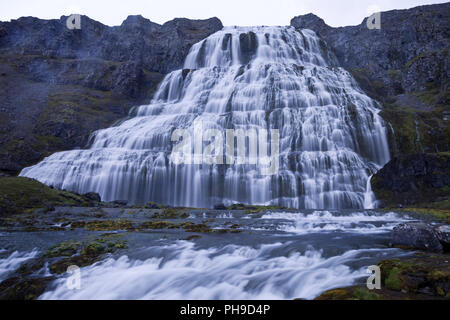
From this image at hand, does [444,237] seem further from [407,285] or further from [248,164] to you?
[248,164]

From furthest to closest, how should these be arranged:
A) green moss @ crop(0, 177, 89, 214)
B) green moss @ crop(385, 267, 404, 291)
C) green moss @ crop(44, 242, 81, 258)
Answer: green moss @ crop(0, 177, 89, 214) → green moss @ crop(44, 242, 81, 258) → green moss @ crop(385, 267, 404, 291)

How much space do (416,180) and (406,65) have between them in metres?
38.3

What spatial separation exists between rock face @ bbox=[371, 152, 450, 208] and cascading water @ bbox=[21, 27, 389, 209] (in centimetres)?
179

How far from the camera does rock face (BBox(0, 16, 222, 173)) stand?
34.6 m

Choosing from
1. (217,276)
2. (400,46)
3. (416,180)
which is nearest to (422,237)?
(217,276)

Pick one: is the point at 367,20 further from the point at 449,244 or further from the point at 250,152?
the point at 449,244

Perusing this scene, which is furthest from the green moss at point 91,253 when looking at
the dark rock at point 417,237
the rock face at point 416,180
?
the rock face at point 416,180

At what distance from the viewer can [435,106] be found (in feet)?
110

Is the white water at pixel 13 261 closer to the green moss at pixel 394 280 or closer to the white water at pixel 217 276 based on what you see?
the white water at pixel 217 276

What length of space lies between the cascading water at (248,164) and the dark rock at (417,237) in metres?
12.7

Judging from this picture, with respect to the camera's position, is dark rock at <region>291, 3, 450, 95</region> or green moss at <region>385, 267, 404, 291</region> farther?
dark rock at <region>291, 3, 450, 95</region>

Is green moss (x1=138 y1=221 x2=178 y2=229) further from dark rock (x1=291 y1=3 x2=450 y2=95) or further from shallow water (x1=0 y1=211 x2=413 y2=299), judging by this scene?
dark rock (x1=291 y1=3 x2=450 y2=95)

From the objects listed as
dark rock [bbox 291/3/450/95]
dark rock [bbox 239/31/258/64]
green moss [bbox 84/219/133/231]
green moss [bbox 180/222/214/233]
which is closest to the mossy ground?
green moss [bbox 180/222/214/233]
